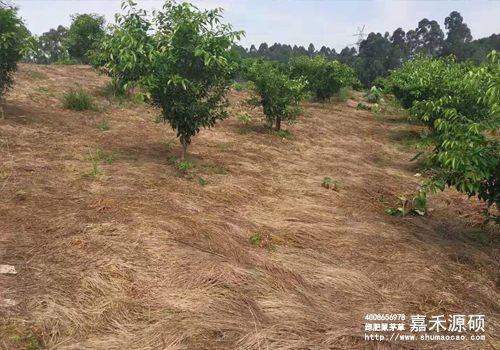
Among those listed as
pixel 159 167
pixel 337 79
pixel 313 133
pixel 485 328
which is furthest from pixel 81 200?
pixel 337 79

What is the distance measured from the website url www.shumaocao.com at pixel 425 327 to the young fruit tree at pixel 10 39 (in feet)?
26.2

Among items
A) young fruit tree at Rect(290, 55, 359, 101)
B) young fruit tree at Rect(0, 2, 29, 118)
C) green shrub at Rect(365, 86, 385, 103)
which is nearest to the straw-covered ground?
young fruit tree at Rect(0, 2, 29, 118)

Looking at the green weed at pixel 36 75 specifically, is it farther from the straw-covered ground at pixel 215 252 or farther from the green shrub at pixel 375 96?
the green shrub at pixel 375 96

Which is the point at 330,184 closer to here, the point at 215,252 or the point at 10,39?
the point at 215,252

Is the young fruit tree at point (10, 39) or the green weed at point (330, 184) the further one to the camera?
the young fruit tree at point (10, 39)

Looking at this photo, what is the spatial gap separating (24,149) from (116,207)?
325 centimetres

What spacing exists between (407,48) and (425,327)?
59393 millimetres

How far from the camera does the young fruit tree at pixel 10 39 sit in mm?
6945

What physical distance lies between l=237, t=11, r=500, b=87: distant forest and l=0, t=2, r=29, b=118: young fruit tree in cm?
2370

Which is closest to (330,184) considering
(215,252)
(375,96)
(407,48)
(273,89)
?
(215,252)

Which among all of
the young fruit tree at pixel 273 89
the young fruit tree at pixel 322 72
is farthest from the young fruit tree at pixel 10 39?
the young fruit tree at pixel 322 72

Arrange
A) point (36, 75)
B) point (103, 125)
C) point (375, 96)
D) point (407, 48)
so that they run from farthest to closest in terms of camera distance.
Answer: point (407, 48), point (375, 96), point (36, 75), point (103, 125)

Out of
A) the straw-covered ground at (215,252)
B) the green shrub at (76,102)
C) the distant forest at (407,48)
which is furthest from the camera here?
the distant forest at (407,48)

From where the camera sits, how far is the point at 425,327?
296 centimetres
